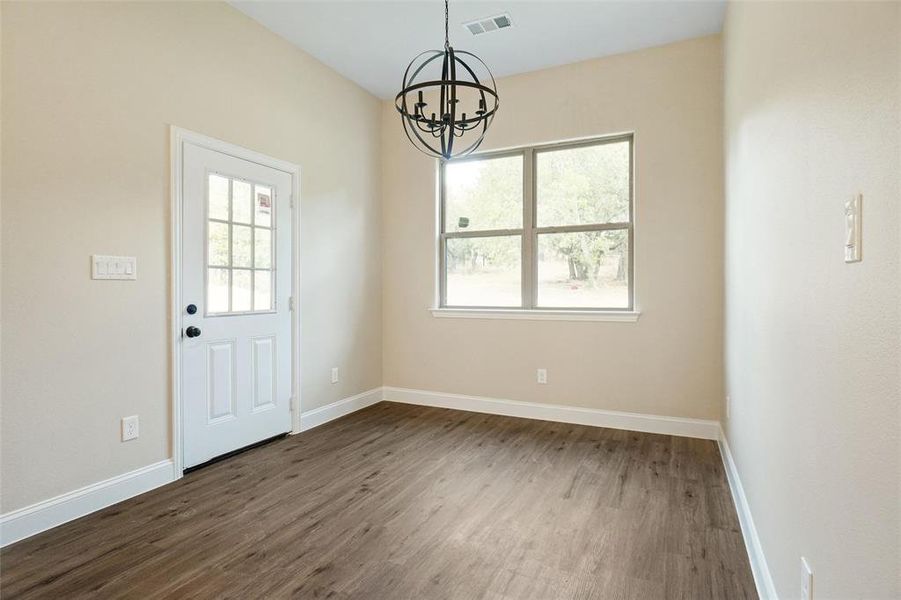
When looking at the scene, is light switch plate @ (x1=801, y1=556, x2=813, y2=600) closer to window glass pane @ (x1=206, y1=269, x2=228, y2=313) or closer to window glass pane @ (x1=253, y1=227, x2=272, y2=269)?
window glass pane @ (x1=206, y1=269, x2=228, y2=313)

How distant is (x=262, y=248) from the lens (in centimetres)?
353

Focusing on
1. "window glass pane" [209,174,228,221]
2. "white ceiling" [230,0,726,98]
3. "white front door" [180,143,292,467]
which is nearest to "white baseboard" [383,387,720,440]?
"white front door" [180,143,292,467]

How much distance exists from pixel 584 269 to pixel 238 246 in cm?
284

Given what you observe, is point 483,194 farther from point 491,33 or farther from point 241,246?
point 241,246

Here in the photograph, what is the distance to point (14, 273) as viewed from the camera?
7.13ft

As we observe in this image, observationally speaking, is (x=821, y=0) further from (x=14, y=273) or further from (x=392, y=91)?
(x=392, y=91)

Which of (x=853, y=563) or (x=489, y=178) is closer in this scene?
(x=853, y=563)

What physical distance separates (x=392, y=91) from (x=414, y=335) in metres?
2.49

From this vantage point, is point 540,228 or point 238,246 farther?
point 540,228

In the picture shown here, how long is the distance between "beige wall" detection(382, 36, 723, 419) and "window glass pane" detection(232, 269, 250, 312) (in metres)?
1.90

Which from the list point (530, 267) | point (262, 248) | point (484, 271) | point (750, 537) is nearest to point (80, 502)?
point (262, 248)

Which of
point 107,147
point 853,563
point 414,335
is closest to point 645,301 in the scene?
point 414,335

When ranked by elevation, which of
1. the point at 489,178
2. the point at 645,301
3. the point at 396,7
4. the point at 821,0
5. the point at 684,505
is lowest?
the point at 684,505

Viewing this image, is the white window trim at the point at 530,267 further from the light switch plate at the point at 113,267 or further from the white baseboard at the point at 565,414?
the light switch plate at the point at 113,267
